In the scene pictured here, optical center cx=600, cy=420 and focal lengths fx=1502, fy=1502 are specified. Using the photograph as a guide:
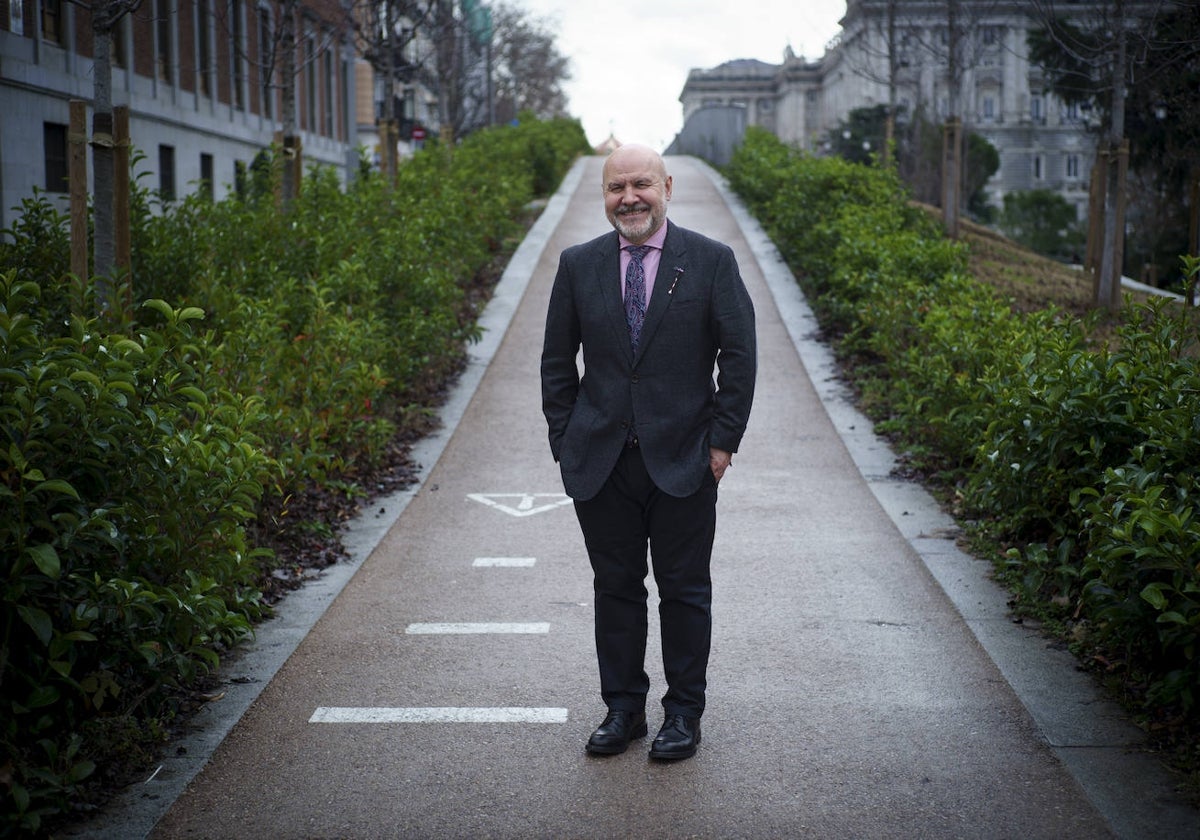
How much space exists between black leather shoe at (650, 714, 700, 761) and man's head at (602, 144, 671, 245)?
5.42 feet

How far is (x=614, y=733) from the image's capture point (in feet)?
16.8

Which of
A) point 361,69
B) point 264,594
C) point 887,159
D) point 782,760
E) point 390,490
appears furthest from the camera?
point 361,69

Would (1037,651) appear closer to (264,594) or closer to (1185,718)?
(1185,718)

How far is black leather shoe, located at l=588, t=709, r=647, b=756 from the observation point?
16.8 feet

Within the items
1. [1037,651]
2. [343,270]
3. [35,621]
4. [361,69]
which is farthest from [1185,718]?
[361,69]

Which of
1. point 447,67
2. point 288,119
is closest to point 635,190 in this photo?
point 288,119

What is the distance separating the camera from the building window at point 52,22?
24.0 metres

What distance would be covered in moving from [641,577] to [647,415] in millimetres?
609

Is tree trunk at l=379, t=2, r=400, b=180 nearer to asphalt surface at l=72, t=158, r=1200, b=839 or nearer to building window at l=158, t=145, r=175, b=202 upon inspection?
building window at l=158, t=145, r=175, b=202

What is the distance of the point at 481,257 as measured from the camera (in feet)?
66.5

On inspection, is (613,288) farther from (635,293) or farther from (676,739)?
(676,739)

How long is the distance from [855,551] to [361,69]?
2260 inches

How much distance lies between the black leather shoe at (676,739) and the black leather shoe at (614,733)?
106mm

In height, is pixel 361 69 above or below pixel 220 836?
above
